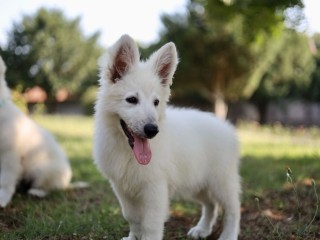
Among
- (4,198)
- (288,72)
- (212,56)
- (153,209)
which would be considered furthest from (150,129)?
(288,72)

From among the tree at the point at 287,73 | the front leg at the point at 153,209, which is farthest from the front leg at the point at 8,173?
the tree at the point at 287,73

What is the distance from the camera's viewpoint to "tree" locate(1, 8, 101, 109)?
968 inches

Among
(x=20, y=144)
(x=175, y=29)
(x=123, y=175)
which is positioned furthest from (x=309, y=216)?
(x=175, y=29)

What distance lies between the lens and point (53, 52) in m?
31.9

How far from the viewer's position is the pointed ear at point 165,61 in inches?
138

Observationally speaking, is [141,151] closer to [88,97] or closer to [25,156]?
[25,156]

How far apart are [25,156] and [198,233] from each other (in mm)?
2356

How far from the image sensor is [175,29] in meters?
24.3

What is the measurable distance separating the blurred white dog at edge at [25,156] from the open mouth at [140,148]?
79.4 inches

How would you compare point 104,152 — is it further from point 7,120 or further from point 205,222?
point 7,120

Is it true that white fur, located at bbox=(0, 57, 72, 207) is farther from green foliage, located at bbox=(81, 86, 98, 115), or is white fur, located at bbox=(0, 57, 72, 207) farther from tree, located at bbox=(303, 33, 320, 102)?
green foliage, located at bbox=(81, 86, 98, 115)

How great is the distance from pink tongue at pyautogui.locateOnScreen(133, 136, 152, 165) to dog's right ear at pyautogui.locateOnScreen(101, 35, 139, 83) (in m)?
0.57

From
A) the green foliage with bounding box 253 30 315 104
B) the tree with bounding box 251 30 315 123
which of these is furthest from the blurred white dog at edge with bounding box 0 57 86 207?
the green foliage with bounding box 253 30 315 104

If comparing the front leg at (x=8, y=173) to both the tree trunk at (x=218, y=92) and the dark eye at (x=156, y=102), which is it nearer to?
the dark eye at (x=156, y=102)
